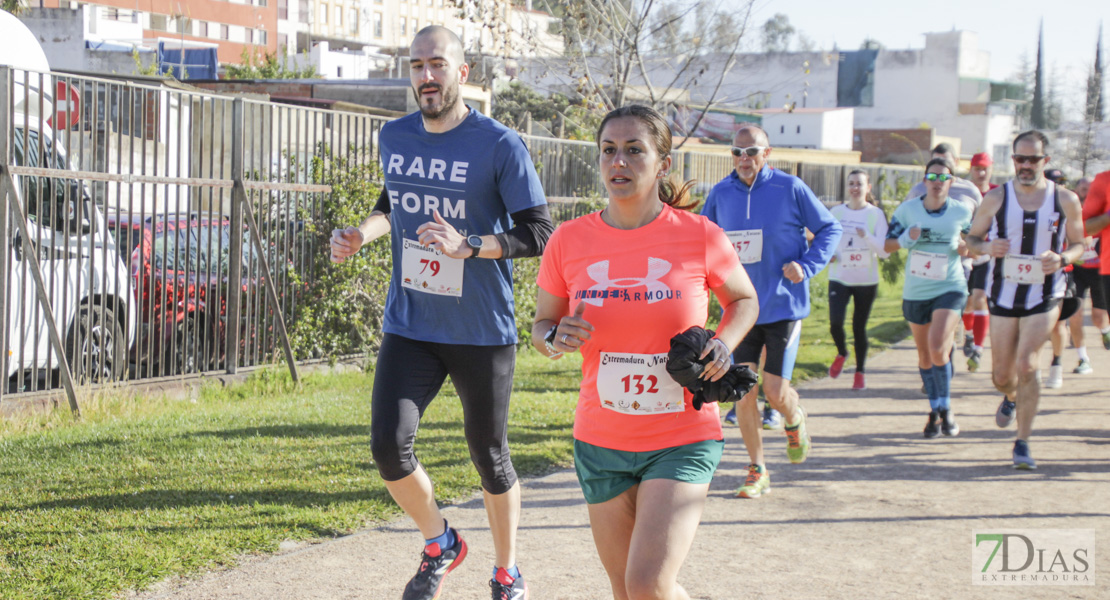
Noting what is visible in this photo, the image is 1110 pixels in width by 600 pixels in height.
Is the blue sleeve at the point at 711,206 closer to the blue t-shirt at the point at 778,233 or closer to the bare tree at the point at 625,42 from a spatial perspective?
the blue t-shirt at the point at 778,233

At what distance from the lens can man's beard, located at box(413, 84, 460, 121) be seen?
423 cm

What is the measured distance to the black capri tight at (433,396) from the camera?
425 centimetres

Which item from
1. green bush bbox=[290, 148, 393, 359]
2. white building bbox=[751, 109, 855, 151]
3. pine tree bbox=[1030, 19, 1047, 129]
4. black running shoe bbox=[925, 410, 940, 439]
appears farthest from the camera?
pine tree bbox=[1030, 19, 1047, 129]

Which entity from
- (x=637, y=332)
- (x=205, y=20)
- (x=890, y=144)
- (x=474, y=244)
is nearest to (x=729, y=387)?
(x=637, y=332)

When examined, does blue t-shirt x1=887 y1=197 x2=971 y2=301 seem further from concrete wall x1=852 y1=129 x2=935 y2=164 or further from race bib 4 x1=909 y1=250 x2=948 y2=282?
concrete wall x1=852 y1=129 x2=935 y2=164

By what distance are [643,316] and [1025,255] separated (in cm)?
461

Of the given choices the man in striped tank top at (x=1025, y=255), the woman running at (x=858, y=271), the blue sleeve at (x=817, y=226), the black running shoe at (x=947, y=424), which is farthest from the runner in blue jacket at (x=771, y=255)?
the woman running at (x=858, y=271)

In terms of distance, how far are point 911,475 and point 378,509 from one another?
3.47 meters

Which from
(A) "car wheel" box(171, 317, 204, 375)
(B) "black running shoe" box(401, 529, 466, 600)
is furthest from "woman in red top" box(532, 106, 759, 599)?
(A) "car wheel" box(171, 317, 204, 375)

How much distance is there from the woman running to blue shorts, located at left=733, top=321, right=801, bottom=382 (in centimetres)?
412

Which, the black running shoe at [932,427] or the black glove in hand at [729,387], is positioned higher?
the black glove in hand at [729,387]

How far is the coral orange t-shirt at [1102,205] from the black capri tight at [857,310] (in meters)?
Result: 2.76

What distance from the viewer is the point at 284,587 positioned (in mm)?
4496

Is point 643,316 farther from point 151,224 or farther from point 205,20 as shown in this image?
point 205,20
